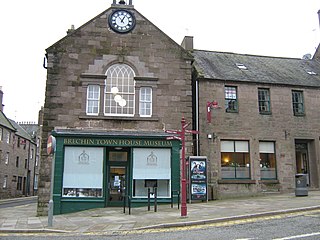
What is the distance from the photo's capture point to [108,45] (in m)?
18.7

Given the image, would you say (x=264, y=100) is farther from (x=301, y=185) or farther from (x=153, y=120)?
(x=153, y=120)

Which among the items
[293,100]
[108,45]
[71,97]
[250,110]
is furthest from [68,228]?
[293,100]

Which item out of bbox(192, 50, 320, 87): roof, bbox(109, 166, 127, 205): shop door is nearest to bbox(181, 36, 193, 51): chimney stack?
bbox(192, 50, 320, 87): roof

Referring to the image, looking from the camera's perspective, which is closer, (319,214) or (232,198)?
(319,214)

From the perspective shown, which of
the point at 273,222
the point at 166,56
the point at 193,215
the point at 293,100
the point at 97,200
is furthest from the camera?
the point at 293,100

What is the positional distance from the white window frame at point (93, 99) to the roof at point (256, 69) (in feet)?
19.7

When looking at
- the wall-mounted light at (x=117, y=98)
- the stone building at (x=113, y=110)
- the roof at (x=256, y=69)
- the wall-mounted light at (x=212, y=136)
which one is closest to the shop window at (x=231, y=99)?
the roof at (x=256, y=69)

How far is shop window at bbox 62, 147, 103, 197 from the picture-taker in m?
16.6

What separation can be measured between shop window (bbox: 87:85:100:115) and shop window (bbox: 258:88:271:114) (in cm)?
978

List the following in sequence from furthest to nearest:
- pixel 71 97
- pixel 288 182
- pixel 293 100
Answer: pixel 293 100
pixel 288 182
pixel 71 97

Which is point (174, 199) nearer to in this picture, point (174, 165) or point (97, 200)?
point (174, 165)

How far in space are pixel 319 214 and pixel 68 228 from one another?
8.13m

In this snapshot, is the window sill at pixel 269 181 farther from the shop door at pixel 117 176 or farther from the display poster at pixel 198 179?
the shop door at pixel 117 176

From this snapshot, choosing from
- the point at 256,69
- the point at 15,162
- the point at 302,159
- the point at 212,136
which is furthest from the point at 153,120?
the point at 15,162
